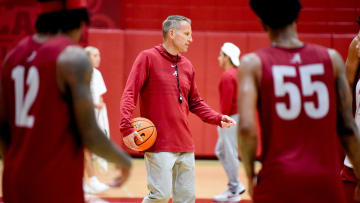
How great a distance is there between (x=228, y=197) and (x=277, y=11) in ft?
12.9

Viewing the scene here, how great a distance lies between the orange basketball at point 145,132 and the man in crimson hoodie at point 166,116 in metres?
0.05

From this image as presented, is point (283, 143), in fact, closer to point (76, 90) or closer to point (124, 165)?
point (124, 165)

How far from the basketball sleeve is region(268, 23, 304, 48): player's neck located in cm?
173

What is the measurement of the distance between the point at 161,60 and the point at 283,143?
6.54 feet

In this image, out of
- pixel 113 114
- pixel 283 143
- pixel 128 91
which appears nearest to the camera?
pixel 283 143

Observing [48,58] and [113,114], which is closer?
[48,58]

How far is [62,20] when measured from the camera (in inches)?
85.3

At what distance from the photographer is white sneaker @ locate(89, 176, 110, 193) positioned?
5.99 metres

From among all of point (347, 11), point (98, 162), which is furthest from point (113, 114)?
point (347, 11)

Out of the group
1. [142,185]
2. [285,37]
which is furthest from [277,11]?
[142,185]

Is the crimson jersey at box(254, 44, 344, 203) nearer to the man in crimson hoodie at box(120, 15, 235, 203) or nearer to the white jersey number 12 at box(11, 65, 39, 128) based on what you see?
the white jersey number 12 at box(11, 65, 39, 128)

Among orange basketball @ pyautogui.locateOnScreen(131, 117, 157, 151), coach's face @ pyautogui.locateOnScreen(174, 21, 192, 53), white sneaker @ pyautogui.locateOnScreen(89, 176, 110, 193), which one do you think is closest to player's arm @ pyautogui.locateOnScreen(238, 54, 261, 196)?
orange basketball @ pyautogui.locateOnScreen(131, 117, 157, 151)

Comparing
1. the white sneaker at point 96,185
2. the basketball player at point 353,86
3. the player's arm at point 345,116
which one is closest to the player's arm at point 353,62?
the basketball player at point 353,86

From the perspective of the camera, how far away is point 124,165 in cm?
217
